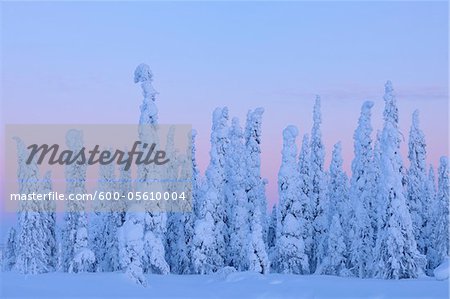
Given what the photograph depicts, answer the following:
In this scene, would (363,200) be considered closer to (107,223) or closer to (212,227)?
(212,227)

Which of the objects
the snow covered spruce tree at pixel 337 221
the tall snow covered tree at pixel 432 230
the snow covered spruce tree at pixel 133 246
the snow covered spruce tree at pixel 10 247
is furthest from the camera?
the snow covered spruce tree at pixel 10 247

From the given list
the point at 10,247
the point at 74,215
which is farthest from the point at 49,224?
the point at 10,247

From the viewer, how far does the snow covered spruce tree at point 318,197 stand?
57875mm

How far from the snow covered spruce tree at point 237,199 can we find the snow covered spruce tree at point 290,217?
9.48ft

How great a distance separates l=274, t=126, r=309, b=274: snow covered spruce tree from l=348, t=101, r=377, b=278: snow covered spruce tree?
156 inches

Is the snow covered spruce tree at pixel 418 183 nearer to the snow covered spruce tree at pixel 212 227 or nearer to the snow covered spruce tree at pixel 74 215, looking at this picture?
the snow covered spruce tree at pixel 212 227

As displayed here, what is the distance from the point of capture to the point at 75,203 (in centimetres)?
5869

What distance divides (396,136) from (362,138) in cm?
746

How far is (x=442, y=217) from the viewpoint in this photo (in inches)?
2266

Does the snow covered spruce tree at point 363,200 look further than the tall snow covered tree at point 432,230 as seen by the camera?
No

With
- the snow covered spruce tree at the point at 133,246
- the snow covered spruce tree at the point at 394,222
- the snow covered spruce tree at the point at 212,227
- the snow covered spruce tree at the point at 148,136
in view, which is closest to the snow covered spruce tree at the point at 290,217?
the snow covered spruce tree at the point at 212,227

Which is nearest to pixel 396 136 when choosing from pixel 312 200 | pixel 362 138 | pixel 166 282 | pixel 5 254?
pixel 362 138

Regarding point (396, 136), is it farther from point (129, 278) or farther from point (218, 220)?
point (129, 278)

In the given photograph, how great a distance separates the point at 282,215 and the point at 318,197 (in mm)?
4856
